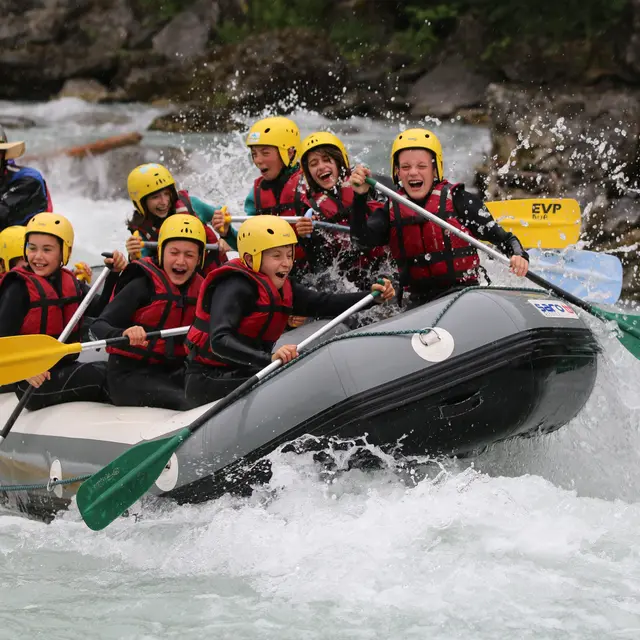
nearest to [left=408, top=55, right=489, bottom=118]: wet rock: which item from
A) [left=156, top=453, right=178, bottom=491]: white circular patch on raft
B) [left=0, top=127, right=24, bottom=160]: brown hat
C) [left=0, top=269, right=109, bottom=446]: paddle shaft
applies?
[left=0, top=127, right=24, bottom=160]: brown hat

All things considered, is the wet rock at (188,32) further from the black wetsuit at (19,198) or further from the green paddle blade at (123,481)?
the green paddle blade at (123,481)

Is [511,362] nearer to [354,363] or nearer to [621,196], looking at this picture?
[354,363]

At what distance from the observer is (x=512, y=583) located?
3.94 meters

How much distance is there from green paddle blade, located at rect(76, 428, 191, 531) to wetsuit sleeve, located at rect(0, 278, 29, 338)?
109cm

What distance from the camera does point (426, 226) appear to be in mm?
5031

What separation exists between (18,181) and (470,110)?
A: 32.9ft

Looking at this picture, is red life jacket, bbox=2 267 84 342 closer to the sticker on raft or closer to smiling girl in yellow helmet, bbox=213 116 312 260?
smiling girl in yellow helmet, bbox=213 116 312 260

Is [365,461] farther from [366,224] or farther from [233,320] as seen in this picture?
[366,224]

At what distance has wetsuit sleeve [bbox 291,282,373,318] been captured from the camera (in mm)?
4922

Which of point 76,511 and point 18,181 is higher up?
point 18,181

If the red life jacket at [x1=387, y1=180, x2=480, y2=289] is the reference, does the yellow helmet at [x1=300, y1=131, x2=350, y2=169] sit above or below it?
above

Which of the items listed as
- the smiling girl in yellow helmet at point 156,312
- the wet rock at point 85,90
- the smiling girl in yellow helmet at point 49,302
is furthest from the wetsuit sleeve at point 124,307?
the wet rock at point 85,90

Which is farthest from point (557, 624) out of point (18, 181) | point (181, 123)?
point (181, 123)

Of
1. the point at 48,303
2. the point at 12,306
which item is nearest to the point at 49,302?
the point at 48,303
